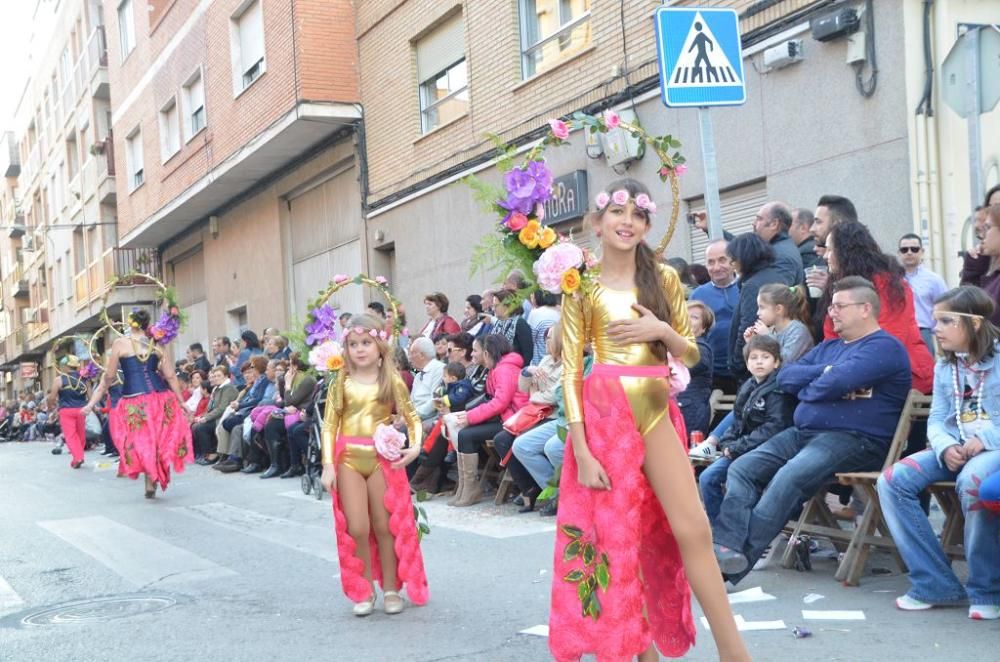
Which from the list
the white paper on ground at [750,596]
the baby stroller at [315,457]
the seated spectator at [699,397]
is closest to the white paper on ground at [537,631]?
the white paper on ground at [750,596]

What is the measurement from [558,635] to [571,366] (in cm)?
104

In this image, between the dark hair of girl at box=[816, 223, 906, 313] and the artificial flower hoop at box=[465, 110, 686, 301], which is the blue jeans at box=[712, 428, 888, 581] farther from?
the artificial flower hoop at box=[465, 110, 686, 301]

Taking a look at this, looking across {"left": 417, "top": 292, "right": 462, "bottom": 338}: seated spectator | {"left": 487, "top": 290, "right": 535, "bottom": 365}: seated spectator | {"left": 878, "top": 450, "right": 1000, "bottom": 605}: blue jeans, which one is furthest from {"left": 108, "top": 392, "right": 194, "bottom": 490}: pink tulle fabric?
{"left": 878, "top": 450, "right": 1000, "bottom": 605}: blue jeans

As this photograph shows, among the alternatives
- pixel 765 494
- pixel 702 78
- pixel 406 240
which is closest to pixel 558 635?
pixel 765 494

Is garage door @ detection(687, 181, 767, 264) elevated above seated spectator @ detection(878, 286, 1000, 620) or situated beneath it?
elevated above

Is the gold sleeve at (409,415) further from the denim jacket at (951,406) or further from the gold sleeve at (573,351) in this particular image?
the denim jacket at (951,406)

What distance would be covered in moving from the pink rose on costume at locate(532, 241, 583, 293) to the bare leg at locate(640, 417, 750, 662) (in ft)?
2.24

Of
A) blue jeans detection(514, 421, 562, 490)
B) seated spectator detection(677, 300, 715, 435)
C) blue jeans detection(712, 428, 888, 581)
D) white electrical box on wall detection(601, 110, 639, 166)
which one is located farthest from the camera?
white electrical box on wall detection(601, 110, 639, 166)

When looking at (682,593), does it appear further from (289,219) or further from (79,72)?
(79,72)

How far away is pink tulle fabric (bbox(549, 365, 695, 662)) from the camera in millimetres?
4281

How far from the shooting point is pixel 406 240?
A: 734 inches

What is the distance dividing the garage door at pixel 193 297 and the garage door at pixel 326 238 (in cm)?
729

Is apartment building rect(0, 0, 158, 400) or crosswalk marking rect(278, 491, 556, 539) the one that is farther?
apartment building rect(0, 0, 158, 400)

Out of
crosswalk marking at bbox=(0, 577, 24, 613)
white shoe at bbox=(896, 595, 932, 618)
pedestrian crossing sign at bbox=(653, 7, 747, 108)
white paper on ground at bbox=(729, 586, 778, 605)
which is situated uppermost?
pedestrian crossing sign at bbox=(653, 7, 747, 108)
